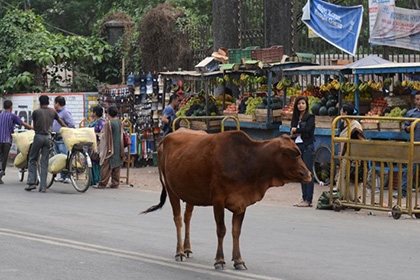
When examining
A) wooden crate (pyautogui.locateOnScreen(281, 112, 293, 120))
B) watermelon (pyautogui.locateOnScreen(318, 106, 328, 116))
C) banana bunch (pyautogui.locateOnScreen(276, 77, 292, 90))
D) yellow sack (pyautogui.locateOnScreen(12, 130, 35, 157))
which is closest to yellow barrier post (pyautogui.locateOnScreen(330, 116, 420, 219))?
watermelon (pyautogui.locateOnScreen(318, 106, 328, 116))

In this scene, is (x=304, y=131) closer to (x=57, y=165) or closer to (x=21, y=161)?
(x=57, y=165)

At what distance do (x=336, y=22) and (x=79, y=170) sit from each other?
22.6 ft

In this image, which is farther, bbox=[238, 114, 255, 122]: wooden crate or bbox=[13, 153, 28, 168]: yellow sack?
bbox=[238, 114, 255, 122]: wooden crate

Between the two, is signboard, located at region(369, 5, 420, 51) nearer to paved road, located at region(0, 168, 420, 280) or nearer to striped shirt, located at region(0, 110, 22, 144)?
paved road, located at region(0, 168, 420, 280)

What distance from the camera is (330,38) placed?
21.9 meters

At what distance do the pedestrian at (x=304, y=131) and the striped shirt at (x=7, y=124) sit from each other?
6952mm

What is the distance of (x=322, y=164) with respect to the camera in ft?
64.0

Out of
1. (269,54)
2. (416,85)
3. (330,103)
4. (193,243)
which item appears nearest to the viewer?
(193,243)

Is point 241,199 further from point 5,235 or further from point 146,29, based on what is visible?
point 146,29

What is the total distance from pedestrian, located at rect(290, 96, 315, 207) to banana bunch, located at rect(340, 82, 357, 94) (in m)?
2.91

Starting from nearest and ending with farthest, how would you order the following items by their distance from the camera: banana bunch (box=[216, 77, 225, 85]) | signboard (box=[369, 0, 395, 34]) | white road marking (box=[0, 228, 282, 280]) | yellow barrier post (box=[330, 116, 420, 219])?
white road marking (box=[0, 228, 282, 280]) < yellow barrier post (box=[330, 116, 420, 219]) < signboard (box=[369, 0, 395, 34]) < banana bunch (box=[216, 77, 225, 85])

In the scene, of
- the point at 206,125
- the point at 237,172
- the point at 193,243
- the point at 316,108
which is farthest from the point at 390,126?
the point at 237,172

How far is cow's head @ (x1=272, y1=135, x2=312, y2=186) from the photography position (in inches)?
389

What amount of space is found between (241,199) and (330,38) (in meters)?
12.5
